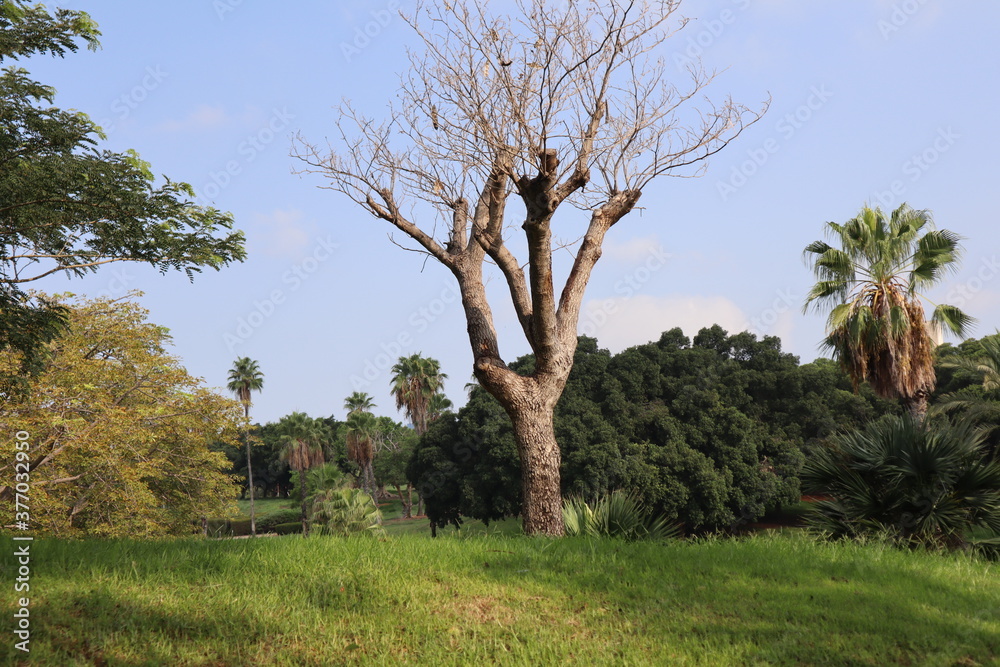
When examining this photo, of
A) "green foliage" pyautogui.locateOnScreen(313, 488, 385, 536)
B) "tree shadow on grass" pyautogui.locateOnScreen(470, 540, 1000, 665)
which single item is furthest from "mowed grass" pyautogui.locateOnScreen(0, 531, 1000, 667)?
"green foliage" pyautogui.locateOnScreen(313, 488, 385, 536)

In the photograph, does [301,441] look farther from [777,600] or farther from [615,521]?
[777,600]

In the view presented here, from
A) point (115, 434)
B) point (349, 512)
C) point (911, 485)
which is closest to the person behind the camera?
point (911, 485)

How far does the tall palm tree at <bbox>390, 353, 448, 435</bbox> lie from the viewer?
5675 cm

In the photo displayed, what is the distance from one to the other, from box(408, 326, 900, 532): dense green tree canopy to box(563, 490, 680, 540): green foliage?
65.8 feet

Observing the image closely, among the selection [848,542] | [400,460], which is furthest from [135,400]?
[400,460]

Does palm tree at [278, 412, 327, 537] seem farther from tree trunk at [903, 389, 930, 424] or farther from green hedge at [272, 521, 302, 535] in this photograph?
tree trunk at [903, 389, 930, 424]

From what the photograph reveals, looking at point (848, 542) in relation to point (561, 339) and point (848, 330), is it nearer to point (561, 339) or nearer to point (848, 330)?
point (561, 339)

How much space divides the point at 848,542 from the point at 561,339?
15.9 feet

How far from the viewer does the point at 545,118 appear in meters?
10.3

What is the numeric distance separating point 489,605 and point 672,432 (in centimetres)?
2795

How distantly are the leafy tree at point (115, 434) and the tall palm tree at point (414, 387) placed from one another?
32.6 meters

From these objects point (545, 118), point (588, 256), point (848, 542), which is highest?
point (545, 118)

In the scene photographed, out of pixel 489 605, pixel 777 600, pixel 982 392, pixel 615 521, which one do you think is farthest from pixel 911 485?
pixel 982 392

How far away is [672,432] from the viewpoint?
109 feet
